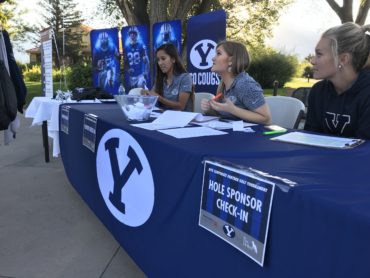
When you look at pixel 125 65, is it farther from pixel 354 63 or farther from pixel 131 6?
pixel 354 63

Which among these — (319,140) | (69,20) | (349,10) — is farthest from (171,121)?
(69,20)

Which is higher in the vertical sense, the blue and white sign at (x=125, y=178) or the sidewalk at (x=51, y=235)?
the blue and white sign at (x=125, y=178)

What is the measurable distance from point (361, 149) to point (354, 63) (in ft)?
1.96

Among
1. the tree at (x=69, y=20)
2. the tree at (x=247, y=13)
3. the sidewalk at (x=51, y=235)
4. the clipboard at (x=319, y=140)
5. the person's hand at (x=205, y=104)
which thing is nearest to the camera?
the clipboard at (x=319, y=140)

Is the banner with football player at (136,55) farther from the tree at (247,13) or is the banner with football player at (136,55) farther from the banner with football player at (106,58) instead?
the tree at (247,13)

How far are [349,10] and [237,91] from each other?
265 inches

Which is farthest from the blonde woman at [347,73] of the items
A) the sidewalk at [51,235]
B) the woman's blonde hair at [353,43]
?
the sidewalk at [51,235]

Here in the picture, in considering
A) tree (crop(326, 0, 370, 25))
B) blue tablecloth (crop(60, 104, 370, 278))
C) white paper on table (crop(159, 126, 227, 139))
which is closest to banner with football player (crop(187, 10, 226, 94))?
blue tablecloth (crop(60, 104, 370, 278))

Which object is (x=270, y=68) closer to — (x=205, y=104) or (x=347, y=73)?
(x=205, y=104)

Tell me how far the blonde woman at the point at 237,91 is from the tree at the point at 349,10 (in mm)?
6505

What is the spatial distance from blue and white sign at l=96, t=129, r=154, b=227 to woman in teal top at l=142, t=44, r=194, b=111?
1216 millimetres

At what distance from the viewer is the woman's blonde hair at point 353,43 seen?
1756mm

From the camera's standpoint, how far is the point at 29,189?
11.5 ft

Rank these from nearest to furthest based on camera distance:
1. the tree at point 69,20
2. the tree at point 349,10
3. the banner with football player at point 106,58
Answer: the banner with football player at point 106,58 < the tree at point 349,10 < the tree at point 69,20
